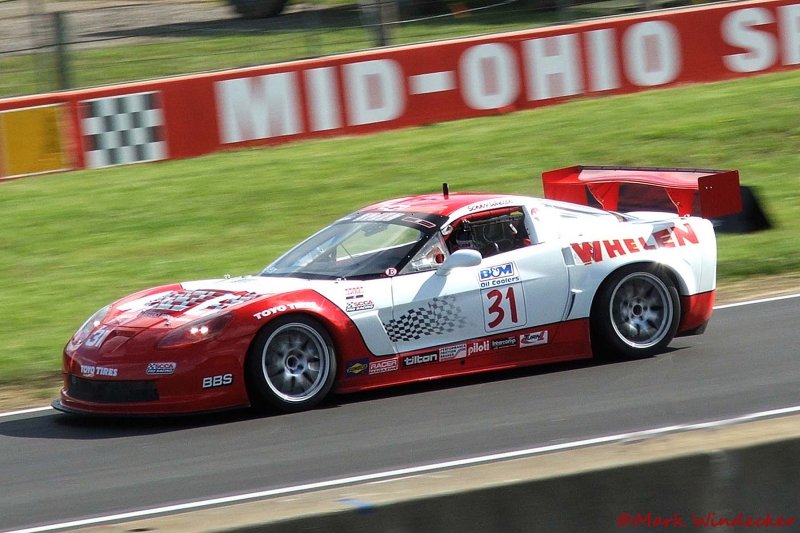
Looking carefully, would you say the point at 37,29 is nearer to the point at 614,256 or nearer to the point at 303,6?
the point at 303,6

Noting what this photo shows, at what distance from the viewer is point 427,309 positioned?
7527 mm

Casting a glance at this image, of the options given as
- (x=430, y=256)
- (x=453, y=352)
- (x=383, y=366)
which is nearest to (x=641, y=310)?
(x=453, y=352)

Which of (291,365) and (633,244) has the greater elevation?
(633,244)

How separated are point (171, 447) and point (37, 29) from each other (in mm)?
9811

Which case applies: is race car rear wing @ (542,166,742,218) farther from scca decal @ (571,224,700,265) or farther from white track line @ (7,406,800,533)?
white track line @ (7,406,800,533)

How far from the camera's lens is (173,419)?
7336 millimetres

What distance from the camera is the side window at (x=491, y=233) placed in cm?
791

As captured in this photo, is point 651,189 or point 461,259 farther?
point 651,189

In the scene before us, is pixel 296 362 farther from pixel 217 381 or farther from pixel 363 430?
pixel 363 430

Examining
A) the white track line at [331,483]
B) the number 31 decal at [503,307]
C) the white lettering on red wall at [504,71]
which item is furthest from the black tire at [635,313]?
the white lettering on red wall at [504,71]

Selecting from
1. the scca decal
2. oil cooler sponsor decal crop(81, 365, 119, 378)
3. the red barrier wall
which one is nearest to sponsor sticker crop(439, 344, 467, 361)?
the scca decal

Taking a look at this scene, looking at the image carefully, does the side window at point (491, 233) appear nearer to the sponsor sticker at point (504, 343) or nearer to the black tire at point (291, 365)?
the sponsor sticker at point (504, 343)

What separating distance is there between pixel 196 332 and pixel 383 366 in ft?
3.77

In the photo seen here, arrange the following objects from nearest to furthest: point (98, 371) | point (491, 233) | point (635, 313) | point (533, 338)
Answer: point (98, 371), point (533, 338), point (491, 233), point (635, 313)
